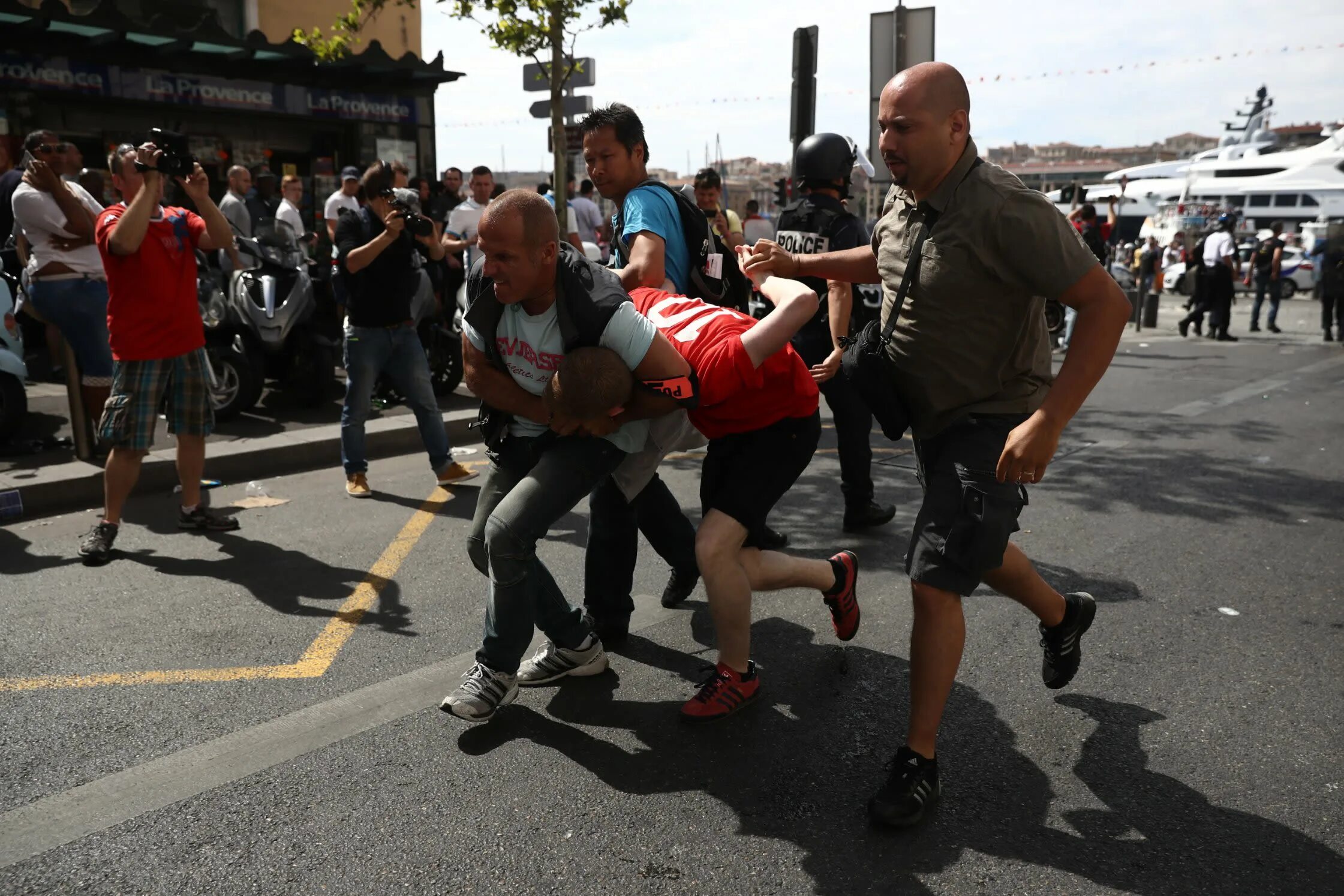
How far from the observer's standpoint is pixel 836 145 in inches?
203

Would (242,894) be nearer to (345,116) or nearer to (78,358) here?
(78,358)

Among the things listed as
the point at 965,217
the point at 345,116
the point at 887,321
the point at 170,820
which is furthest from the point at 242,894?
the point at 345,116

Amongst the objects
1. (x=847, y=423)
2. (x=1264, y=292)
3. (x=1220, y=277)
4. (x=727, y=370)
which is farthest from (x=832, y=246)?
(x=1264, y=292)

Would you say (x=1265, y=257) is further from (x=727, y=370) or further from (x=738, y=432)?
(x=727, y=370)

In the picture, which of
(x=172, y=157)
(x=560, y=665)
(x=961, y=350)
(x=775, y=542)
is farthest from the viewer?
(x=775, y=542)

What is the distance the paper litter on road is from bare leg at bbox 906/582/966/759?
4.36 m

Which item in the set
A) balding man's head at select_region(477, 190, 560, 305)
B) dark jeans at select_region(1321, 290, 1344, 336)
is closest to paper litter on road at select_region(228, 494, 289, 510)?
balding man's head at select_region(477, 190, 560, 305)

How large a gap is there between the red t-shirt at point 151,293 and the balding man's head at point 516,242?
2.75 meters

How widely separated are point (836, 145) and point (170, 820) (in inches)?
156

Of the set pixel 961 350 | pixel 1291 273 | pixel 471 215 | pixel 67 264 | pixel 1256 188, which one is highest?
pixel 1256 188

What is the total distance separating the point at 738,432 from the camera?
10.7 feet

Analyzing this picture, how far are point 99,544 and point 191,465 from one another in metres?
0.61

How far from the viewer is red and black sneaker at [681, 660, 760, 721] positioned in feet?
10.7

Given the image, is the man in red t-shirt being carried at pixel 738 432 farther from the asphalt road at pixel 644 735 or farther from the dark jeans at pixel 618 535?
the dark jeans at pixel 618 535
